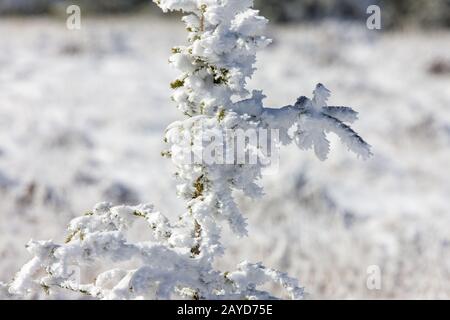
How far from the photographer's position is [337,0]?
23.0m

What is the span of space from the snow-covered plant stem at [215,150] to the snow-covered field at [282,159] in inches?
103

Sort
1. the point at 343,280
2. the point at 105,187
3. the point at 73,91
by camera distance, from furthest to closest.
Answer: the point at 73,91 < the point at 105,187 < the point at 343,280

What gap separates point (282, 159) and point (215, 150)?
6.13m

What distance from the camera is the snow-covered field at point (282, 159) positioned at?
5613 mm

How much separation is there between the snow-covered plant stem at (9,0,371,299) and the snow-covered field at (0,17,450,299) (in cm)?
262

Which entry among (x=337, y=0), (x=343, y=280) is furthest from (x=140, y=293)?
(x=337, y=0)

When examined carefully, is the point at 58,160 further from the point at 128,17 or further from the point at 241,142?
the point at 128,17

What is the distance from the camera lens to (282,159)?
824 centimetres

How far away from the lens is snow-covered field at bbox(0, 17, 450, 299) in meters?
5.61

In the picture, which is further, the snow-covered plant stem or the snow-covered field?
the snow-covered field

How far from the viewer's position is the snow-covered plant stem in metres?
2.09

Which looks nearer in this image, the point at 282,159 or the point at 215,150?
the point at 215,150

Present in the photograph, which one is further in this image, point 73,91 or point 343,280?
point 73,91
